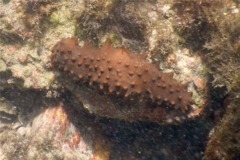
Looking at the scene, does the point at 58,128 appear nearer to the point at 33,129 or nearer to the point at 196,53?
the point at 33,129

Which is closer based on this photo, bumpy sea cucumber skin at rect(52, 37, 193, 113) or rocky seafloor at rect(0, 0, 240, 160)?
bumpy sea cucumber skin at rect(52, 37, 193, 113)

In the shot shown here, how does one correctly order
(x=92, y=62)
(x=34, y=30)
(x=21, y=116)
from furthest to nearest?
(x=21, y=116) < (x=34, y=30) < (x=92, y=62)

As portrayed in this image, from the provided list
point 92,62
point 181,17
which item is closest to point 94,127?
point 92,62

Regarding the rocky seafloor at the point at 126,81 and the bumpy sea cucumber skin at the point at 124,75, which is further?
the rocky seafloor at the point at 126,81
